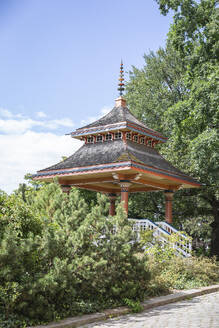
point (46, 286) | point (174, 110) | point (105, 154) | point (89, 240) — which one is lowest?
point (46, 286)

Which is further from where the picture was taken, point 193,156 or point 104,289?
point 193,156

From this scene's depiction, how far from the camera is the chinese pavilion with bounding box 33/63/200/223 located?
15.8 metres

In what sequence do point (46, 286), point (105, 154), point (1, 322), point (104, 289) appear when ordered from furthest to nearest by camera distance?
1. point (105, 154)
2. point (104, 289)
3. point (46, 286)
4. point (1, 322)

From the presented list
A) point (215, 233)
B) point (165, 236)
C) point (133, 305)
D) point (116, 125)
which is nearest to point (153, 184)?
point (116, 125)

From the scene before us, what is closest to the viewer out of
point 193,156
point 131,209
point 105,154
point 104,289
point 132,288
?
point 104,289

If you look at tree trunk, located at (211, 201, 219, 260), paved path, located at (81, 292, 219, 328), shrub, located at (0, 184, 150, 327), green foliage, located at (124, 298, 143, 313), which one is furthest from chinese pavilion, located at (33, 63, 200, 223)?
green foliage, located at (124, 298, 143, 313)

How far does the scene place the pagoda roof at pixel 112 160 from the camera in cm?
1550

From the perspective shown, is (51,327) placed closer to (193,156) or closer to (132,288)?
(132,288)

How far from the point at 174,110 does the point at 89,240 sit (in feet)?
37.5

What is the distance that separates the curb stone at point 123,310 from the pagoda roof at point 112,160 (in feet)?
18.7

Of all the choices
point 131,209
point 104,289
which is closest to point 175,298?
point 104,289

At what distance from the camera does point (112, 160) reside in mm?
15977

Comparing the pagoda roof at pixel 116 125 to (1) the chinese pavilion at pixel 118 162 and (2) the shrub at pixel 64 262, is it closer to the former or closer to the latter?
(1) the chinese pavilion at pixel 118 162

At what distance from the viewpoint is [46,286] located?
22.0 ft
